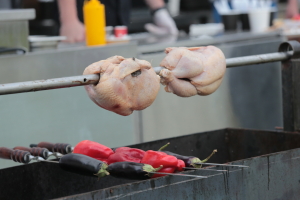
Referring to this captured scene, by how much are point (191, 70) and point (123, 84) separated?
11.0 inches

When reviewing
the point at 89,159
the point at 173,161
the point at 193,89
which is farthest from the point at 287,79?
the point at 89,159

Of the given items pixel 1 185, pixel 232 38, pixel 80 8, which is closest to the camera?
pixel 1 185

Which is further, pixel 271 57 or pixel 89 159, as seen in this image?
pixel 271 57

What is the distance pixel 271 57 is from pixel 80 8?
2375mm

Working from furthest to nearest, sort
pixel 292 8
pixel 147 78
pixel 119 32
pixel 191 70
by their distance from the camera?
1. pixel 292 8
2. pixel 119 32
3. pixel 191 70
4. pixel 147 78

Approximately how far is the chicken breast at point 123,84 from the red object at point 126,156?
12cm

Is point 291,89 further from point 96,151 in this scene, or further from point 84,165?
point 84,165

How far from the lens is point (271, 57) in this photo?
175 cm

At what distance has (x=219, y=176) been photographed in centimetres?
132

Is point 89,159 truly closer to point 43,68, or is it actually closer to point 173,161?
point 173,161

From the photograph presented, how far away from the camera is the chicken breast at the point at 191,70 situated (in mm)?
1506

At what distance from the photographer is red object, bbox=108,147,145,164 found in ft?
4.55

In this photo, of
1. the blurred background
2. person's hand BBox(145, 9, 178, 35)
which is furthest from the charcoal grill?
person's hand BBox(145, 9, 178, 35)

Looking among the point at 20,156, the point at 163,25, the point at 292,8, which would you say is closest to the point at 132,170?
the point at 20,156
